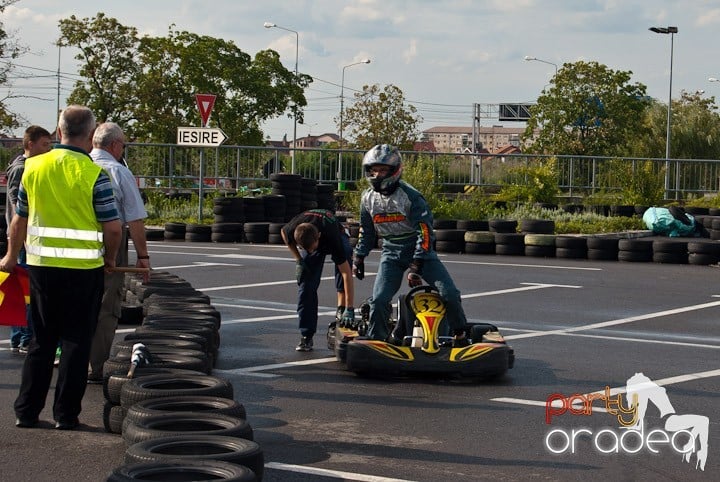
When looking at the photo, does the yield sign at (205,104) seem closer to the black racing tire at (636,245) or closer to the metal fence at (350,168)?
the metal fence at (350,168)

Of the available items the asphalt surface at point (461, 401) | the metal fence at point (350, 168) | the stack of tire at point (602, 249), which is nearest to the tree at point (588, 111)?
the metal fence at point (350, 168)

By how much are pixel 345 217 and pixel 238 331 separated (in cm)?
1562

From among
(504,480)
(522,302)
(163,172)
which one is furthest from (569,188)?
(504,480)

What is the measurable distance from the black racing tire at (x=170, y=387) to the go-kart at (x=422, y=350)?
6.38 feet

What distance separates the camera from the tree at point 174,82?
51.2 meters

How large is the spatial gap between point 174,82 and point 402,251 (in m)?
46.2

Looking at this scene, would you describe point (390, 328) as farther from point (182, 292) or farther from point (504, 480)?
point (504, 480)

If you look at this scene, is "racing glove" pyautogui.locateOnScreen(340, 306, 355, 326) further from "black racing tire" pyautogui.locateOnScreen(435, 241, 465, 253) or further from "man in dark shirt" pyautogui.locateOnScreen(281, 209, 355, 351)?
"black racing tire" pyautogui.locateOnScreen(435, 241, 465, 253)

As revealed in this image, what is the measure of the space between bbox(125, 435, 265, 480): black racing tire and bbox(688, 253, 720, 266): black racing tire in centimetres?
1613

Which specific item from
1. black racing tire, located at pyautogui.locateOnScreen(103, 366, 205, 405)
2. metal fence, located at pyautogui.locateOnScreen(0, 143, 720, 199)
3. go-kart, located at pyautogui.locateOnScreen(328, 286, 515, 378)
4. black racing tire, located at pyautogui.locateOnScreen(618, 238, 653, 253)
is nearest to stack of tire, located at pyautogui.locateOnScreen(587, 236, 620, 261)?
black racing tire, located at pyautogui.locateOnScreen(618, 238, 653, 253)

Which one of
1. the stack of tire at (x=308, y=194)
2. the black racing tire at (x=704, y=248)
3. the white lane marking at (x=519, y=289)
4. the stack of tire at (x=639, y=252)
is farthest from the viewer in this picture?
the stack of tire at (x=308, y=194)

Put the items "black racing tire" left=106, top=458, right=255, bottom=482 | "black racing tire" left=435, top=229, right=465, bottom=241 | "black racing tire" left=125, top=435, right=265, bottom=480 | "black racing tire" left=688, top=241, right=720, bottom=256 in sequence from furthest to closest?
"black racing tire" left=435, top=229, right=465, bottom=241
"black racing tire" left=688, top=241, right=720, bottom=256
"black racing tire" left=125, top=435, right=265, bottom=480
"black racing tire" left=106, top=458, right=255, bottom=482

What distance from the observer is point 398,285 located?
9344 mm

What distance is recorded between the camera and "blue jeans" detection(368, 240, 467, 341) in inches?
363
